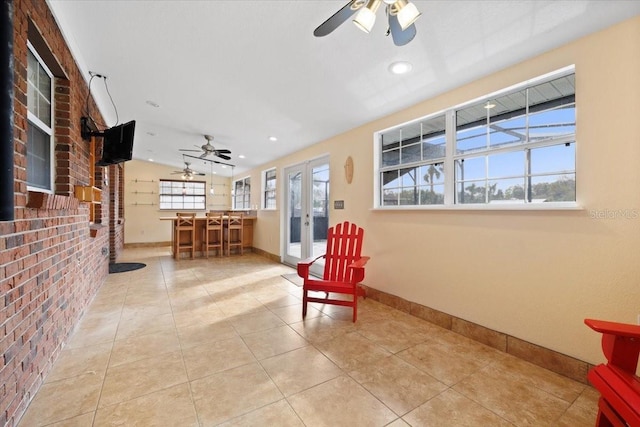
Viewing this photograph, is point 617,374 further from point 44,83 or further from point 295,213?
point 295,213

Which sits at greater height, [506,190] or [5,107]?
[5,107]

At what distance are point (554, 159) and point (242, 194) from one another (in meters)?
7.66

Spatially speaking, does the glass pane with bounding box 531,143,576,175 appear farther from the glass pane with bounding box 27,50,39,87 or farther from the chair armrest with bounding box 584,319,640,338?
the glass pane with bounding box 27,50,39,87

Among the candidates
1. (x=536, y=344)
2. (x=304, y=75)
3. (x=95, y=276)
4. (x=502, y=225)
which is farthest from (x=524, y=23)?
(x=95, y=276)

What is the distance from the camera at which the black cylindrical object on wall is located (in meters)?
1.10

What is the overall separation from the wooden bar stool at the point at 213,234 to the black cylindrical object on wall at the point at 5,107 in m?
5.25

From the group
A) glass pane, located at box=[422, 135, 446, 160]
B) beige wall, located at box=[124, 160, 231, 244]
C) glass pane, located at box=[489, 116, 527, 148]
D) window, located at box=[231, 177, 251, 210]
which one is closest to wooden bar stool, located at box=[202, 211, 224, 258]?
window, located at box=[231, 177, 251, 210]

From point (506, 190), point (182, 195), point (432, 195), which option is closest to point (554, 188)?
point (506, 190)

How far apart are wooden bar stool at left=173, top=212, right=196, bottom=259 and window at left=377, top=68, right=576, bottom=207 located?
4816 millimetres

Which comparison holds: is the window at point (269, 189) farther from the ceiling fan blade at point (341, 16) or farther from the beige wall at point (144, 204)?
the ceiling fan blade at point (341, 16)

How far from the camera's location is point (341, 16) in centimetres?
144

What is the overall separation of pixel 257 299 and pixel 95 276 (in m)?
2.16

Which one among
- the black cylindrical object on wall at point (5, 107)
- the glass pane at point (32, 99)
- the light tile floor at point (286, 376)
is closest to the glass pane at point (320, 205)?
the light tile floor at point (286, 376)

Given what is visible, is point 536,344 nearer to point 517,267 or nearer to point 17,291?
point 517,267
